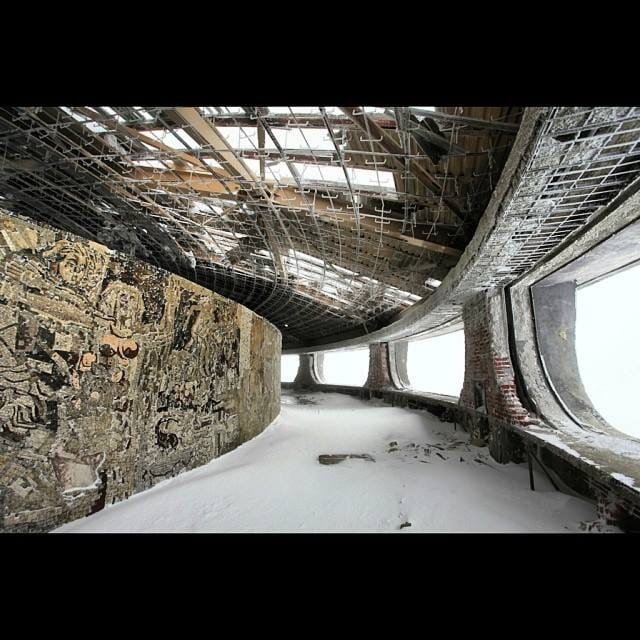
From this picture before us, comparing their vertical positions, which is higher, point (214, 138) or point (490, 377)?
point (214, 138)

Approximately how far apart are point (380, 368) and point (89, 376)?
10.9m

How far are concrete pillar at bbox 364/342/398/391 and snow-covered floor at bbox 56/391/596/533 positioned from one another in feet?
23.5

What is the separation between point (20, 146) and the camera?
429 cm

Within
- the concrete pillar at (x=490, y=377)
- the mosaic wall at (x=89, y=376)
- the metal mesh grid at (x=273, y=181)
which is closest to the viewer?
the mosaic wall at (x=89, y=376)

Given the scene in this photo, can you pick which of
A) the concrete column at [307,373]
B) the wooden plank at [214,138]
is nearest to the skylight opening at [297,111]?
the wooden plank at [214,138]

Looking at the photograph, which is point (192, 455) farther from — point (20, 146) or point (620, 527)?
point (20, 146)

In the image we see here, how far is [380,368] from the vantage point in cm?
1256

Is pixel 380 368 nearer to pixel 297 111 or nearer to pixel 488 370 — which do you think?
pixel 488 370

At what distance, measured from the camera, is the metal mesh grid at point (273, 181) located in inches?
119

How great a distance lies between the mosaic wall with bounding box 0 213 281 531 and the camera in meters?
2.17

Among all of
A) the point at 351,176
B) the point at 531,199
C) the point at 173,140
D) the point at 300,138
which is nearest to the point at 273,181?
the point at 300,138

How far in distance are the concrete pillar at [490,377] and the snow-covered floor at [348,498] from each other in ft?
1.22

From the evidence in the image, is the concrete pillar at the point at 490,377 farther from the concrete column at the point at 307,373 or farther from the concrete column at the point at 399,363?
the concrete column at the point at 307,373
